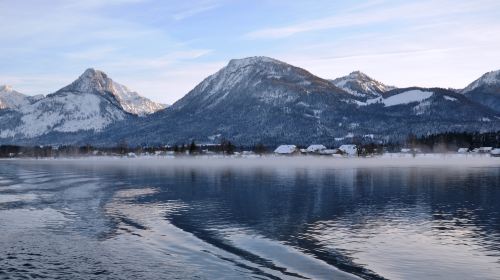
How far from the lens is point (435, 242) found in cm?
4178

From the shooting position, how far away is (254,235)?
44969 millimetres

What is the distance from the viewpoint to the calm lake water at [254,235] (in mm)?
33562

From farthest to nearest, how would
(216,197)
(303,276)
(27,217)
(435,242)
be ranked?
(216,197), (27,217), (435,242), (303,276)

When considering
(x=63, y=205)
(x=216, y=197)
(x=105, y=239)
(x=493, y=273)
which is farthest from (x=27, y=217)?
→ (x=493, y=273)

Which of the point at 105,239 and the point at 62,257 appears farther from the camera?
the point at 105,239

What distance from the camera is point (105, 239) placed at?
44.0 meters

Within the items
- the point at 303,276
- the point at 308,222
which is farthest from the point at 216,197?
the point at 303,276

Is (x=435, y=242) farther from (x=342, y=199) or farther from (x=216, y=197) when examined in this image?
(x=216, y=197)

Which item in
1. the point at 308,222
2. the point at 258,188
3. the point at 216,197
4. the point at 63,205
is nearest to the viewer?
the point at 308,222

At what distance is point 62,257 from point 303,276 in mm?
17656

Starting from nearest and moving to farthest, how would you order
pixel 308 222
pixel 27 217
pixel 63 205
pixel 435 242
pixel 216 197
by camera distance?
pixel 435 242 → pixel 308 222 → pixel 27 217 → pixel 63 205 → pixel 216 197

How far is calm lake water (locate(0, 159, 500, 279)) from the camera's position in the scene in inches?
1321

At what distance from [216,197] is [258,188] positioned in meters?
15.0

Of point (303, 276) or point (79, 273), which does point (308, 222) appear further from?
point (79, 273)
